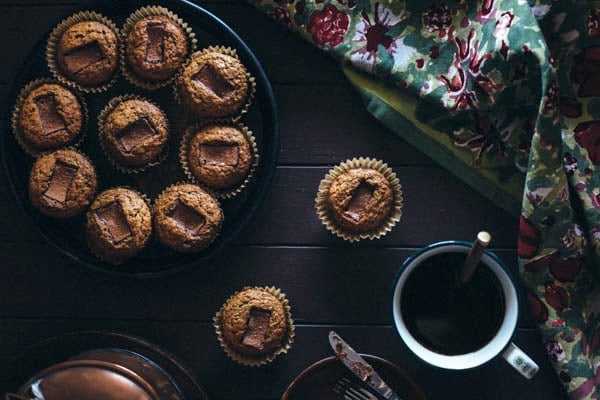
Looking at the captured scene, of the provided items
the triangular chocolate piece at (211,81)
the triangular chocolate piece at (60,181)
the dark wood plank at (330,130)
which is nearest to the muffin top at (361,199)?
the dark wood plank at (330,130)

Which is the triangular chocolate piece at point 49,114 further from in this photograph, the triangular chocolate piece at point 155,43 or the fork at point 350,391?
the fork at point 350,391

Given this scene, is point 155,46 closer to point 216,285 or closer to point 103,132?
point 103,132

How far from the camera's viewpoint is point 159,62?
1.57 metres

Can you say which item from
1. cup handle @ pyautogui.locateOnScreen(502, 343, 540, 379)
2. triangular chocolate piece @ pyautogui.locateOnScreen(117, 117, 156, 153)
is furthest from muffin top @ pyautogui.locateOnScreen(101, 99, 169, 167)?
cup handle @ pyautogui.locateOnScreen(502, 343, 540, 379)

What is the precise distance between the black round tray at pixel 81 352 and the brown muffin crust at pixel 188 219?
23cm

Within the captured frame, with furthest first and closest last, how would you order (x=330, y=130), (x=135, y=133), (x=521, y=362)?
(x=330, y=130) → (x=135, y=133) → (x=521, y=362)

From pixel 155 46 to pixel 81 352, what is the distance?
0.67m

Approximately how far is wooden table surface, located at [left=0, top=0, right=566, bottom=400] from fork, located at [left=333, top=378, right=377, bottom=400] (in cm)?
9

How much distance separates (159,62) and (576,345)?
1.06m

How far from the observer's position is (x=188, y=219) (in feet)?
5.14

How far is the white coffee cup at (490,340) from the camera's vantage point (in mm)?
1478

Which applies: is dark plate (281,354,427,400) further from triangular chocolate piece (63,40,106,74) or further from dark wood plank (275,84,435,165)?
triangular chocolate piece (63,40,106,74)

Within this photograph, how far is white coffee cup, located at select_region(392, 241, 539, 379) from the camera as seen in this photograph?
1.48 meters

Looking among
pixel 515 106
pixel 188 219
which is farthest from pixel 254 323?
pixel 515 106
